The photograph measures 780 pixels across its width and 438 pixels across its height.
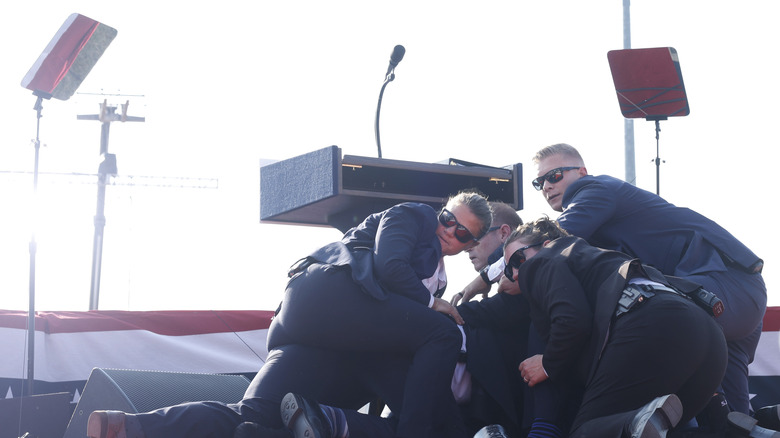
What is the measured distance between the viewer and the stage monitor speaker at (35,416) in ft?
9.98

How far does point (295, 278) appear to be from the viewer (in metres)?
2.64

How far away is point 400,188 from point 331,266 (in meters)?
1.02

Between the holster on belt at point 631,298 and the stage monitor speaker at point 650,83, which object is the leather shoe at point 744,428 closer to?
the holster on belt at point 631,298

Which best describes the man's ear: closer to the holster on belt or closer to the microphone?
the microphone

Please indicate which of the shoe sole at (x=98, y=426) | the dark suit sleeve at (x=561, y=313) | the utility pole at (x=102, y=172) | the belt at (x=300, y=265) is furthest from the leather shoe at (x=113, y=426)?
the utility pole at (x=102, y=172)

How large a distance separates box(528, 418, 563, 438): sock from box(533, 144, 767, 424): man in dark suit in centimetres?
59

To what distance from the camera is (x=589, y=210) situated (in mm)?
2834

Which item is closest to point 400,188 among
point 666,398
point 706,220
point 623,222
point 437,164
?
point 437,164

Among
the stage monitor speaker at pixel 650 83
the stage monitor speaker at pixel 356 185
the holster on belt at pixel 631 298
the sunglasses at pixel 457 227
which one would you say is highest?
the stage monitor speaker at pixel 650 83

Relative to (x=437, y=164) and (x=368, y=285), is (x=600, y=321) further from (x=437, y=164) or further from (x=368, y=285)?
(x=437, y=164)

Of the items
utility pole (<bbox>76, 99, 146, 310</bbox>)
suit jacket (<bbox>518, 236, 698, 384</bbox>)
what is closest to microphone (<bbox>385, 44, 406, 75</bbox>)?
suit jacket (<bbox>518, 236, 698, 384</bbox>)

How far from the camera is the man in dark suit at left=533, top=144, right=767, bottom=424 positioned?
269 centimetres

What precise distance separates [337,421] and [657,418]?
2.81ft

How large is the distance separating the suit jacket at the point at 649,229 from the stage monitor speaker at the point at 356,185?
65 centimetres
